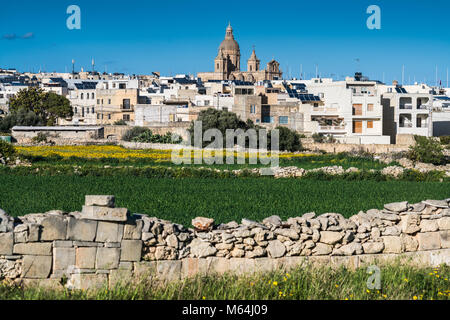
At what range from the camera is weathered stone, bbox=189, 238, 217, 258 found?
11.4 meters

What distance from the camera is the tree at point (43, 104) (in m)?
78.8

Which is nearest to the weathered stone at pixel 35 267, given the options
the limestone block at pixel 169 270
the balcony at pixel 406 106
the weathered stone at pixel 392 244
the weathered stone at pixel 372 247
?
the limestone block at pixel 169 270

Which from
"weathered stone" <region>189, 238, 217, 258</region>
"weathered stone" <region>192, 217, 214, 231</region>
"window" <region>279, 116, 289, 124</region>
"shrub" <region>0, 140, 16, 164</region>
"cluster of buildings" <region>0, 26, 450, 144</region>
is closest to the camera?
"weathered stone" <region>189, 238, 217, 258</region>

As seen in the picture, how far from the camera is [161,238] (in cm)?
1120

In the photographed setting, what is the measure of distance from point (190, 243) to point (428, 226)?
4523mm

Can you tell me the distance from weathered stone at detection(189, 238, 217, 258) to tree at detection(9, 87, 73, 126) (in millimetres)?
69229

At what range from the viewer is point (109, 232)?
1060 centimetres

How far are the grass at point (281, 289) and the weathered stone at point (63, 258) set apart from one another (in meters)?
0.46

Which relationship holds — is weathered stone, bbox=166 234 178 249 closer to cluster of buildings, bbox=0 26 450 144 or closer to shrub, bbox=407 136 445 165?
shrub, bbox=407 136 445 165

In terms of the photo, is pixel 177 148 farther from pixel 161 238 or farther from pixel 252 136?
pixel 161 238

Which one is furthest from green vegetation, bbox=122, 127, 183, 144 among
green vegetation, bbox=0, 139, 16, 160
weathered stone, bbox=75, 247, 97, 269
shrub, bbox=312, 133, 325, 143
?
weathered stone, bbox=75, 247, 97, 269

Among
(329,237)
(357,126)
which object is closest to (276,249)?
(329,237)
